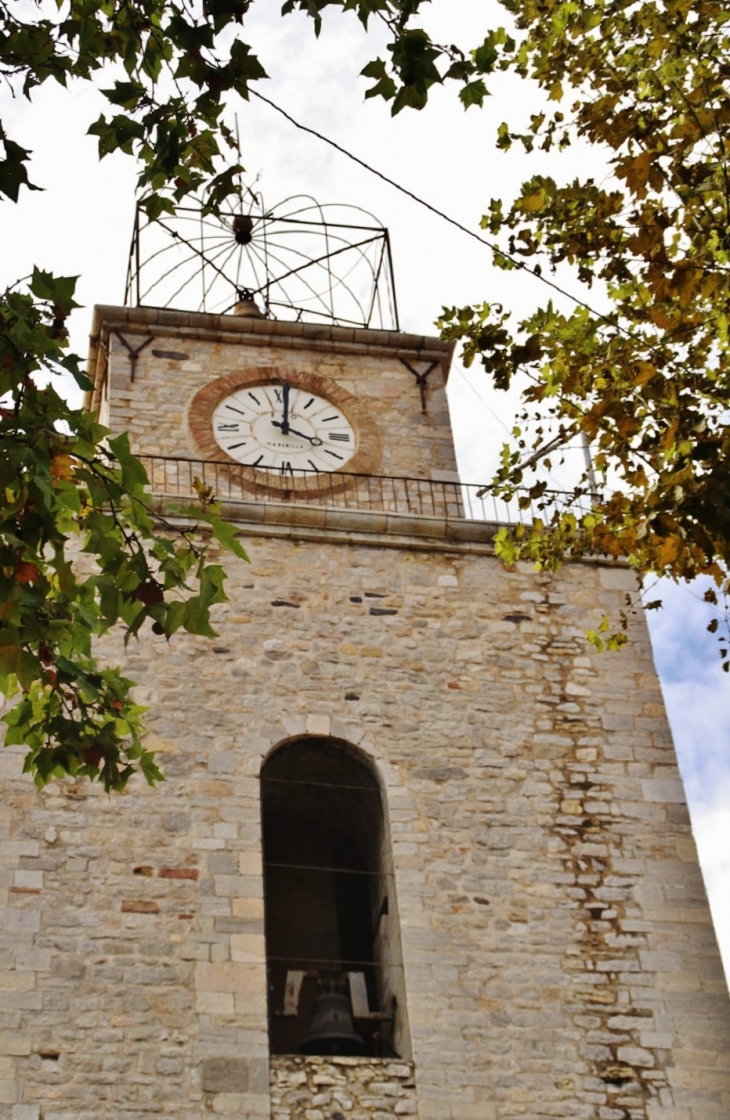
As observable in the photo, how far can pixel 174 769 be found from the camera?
1192cm

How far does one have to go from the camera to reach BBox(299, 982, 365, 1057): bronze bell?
11.2m

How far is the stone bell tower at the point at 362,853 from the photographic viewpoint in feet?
35.1

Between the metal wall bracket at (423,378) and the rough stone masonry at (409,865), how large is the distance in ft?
6.67

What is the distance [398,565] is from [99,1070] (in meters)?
4.56

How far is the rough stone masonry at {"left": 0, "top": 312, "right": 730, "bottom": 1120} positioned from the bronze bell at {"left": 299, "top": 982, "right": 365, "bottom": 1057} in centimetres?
43

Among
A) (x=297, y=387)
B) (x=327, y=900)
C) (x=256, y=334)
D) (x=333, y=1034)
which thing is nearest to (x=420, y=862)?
(x=333, y=1034)

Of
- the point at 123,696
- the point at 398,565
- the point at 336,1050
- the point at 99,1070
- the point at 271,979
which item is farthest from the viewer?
the point at 398,565

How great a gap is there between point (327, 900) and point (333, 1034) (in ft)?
6.30

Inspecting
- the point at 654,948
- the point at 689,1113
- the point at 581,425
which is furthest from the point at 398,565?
the point at 581,425

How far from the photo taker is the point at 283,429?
14.8 meters

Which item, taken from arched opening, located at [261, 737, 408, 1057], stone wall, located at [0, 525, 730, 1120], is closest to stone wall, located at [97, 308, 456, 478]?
stone wall, located at [0, 525, 730, 1120]

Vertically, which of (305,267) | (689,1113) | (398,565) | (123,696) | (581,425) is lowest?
(689,1113)

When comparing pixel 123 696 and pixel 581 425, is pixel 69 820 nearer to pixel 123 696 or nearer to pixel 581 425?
pixel 123 696

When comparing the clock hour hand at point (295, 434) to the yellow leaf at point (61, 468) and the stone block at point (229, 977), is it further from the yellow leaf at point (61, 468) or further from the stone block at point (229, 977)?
the yellow leaf at point (61, 468)
